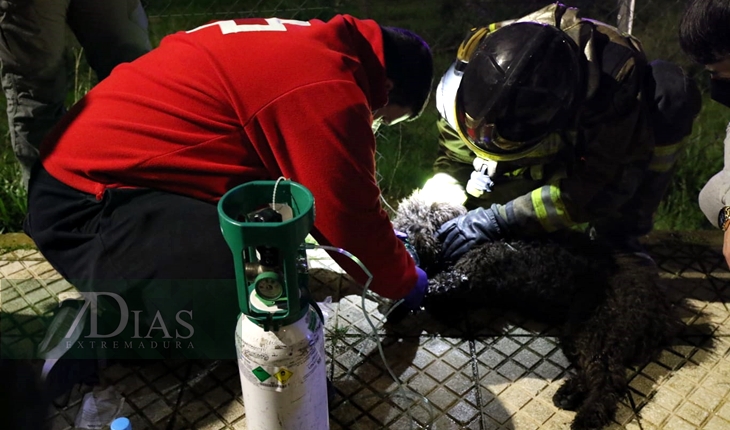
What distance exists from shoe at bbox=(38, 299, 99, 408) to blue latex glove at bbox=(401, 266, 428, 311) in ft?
3.79

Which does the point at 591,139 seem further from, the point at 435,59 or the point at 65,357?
the point at 65,357

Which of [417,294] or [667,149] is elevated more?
[667,149]

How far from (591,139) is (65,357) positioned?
2118mm

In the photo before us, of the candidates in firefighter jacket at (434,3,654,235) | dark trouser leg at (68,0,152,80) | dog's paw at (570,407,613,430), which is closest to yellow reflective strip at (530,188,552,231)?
firefighter jacket at (434,3,654,235)

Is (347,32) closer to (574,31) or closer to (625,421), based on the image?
(574,31)

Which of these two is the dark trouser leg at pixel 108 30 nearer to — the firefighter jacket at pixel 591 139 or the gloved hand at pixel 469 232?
the firefighter jacket at pixel 591 139

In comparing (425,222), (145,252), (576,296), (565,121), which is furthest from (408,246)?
(145,252)

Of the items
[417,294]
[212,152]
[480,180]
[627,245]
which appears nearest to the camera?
[212,152]

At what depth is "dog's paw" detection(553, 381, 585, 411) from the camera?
6.86ft

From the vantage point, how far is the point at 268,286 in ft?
5.24

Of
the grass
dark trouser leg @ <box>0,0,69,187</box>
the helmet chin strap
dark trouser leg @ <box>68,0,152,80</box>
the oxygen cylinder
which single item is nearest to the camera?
the oxygen cylinder

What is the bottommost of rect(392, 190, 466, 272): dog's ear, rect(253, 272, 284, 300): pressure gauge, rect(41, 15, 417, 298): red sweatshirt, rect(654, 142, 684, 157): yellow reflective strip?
rect(392, 190, 466, 272): dog's ear

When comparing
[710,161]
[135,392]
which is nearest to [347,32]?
[135,392]

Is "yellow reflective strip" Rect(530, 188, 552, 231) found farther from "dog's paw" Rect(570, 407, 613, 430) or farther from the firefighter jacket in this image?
"dog's paw" Rect(570, 407, 613, 430)
